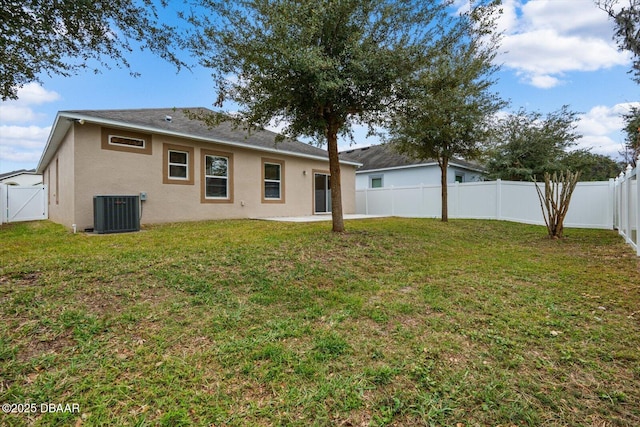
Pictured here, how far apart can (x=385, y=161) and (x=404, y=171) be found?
6.12 feet

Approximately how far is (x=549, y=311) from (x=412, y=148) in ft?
29.7

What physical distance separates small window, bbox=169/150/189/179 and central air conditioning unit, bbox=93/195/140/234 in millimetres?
2317

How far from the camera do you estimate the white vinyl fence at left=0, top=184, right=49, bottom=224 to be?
513 inches

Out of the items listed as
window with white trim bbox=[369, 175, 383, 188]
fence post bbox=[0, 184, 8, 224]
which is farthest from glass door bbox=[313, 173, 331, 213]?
fence post bbox=[0, 184, 8, 224]

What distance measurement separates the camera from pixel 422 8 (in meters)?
6.08

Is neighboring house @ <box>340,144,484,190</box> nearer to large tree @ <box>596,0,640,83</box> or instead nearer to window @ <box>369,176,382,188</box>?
window @ <box>369,176,382,188</box>

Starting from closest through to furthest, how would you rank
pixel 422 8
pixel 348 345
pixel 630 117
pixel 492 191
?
pixel 348 345, pixel 422 8, pixel 492 191, pixel 630 117

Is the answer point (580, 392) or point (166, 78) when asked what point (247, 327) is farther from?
point (166, 78)

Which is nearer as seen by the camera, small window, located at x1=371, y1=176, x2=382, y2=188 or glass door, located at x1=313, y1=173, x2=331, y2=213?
glass door, located at x1=313, y1=173, x2=331, y2=213

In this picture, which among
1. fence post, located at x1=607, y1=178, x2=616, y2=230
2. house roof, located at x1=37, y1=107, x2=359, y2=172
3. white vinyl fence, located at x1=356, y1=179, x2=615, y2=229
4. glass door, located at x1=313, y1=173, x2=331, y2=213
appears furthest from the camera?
glass door, located at x1=313, y1=173, x2=331, y2=213

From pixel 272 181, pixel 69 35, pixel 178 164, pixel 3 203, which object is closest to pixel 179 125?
pixel 178 164

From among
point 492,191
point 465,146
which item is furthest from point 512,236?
point 492,191

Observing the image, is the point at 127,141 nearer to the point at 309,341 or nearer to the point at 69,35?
the point at 69,35

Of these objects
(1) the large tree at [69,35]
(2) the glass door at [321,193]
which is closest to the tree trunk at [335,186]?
(1) the large tree at [69,35]
